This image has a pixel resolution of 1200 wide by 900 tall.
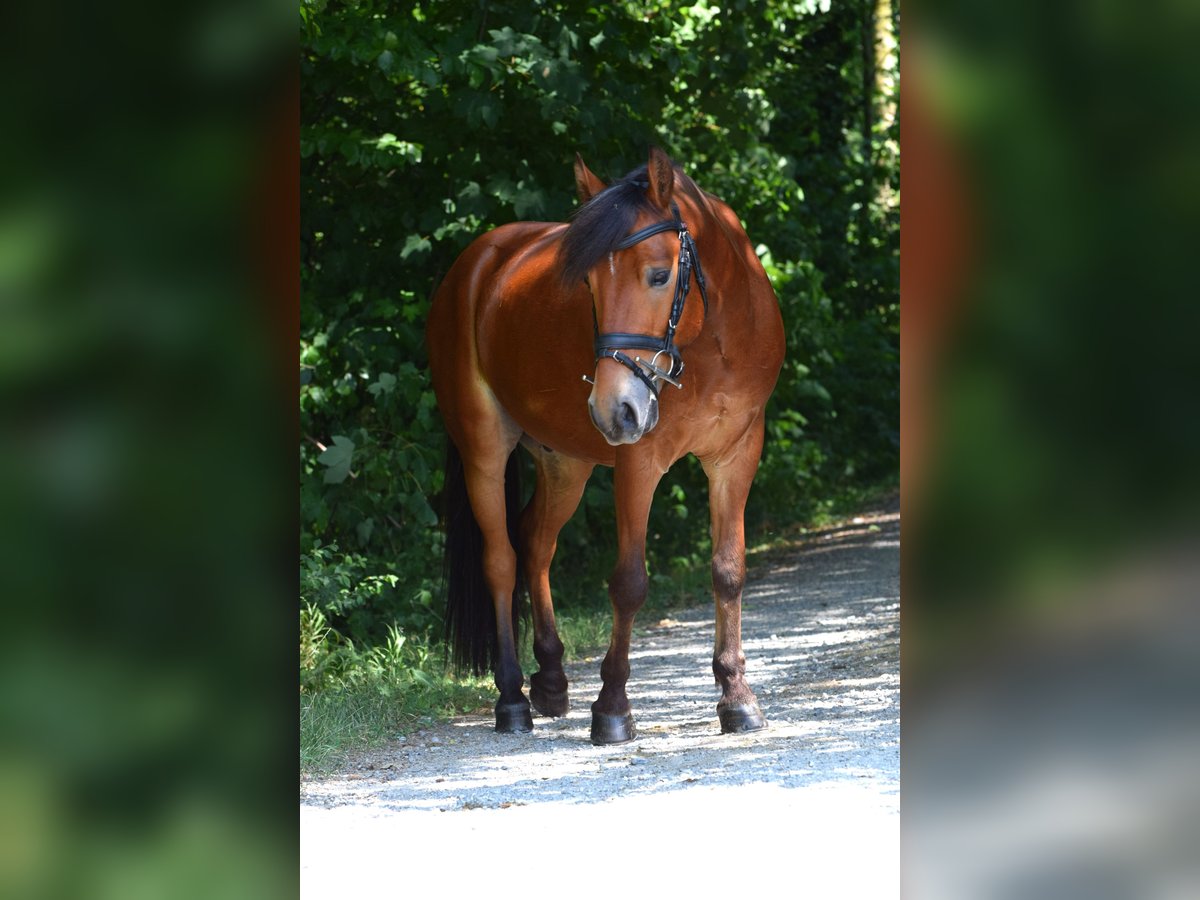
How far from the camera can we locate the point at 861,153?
16.5 meters

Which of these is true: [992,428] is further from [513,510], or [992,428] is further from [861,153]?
[861,153]

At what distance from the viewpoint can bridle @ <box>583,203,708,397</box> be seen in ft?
15.7

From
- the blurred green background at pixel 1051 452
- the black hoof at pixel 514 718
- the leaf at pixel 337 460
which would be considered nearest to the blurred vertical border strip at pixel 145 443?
the blurred green background at pixel 1051 452

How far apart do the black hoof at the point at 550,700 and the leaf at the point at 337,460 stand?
1.40m

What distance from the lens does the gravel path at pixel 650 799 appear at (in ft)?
12.0

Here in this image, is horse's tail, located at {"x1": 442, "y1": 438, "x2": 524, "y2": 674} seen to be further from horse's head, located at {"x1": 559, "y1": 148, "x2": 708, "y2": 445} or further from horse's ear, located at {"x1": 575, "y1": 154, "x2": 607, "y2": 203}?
horse's head, located at {"x1": 559, "y1": 148, "x2": 708, "y2": 445}

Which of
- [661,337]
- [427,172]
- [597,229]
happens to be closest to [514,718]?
[661,337]

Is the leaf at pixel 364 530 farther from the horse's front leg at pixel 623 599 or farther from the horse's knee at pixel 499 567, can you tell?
the horse's front leg at pixel 623 599

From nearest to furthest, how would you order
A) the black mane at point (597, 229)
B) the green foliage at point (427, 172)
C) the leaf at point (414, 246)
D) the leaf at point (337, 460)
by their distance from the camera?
the black mane at point (597, 229) < the leaf at point (337, 460) < the green foliage at point (427, 172) < the leaf at point (414, 246)

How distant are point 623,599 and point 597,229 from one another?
1.51 meters

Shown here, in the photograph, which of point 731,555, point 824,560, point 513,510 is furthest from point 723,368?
point 824,560

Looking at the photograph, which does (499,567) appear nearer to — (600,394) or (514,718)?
(514,718)

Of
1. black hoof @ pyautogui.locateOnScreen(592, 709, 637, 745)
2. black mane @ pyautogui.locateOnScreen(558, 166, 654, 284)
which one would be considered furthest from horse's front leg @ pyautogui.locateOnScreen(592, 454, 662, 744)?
black mane @ pyautogui.locateOnScreen(558, 166, 654, 284)

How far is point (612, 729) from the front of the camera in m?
5.55
